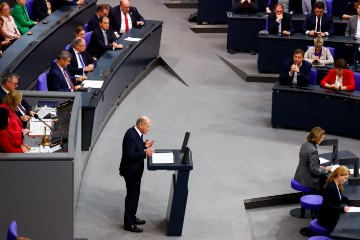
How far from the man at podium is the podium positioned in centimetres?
18

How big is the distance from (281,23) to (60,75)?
5.80m

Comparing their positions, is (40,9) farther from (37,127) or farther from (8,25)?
(37,127)

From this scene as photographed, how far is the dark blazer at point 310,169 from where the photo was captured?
11344 mm

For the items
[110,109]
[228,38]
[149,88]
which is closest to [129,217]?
[110,109]

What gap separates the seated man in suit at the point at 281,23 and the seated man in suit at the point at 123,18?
245 cm

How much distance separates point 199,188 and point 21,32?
5.64 meters

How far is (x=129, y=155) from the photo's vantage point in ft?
33.5

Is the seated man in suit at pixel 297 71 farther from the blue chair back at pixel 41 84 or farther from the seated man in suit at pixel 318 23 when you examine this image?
the blue chair back at pixel 41 84

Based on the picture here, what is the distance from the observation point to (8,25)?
1509 cm

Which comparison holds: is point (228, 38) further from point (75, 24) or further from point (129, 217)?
point (129, 217)

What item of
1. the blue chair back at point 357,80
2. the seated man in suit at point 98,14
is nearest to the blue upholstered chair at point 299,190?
the blue chair back at point 357,80

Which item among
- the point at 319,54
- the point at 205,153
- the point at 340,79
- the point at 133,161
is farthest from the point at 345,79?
the point at 133,161

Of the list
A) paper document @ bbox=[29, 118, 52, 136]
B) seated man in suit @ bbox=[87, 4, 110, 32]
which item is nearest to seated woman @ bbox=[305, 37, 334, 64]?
seated man in suit @ bbox=[87, 4, 110, 32]

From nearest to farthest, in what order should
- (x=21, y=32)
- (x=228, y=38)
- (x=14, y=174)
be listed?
(x=14, y=174) < (x=21, y=32) < (x=228, y=38)
